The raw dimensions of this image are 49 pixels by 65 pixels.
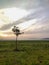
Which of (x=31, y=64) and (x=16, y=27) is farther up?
(x=16, y=27)

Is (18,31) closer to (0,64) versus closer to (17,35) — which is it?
(17,35)

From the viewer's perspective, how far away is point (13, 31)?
41.1 metres

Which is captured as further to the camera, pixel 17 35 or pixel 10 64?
pixel 17 35

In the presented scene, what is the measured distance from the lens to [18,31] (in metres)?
40.8

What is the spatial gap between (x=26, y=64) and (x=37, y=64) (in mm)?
1216

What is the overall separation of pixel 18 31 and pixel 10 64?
21.7m

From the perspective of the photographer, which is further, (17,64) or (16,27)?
(16,27)

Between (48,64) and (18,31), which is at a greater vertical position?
(18,31)

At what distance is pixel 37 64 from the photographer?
19812mm

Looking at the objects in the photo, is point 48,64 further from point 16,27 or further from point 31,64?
point 16,27

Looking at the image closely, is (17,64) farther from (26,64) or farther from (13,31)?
(13,31)

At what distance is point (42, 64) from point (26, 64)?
5.75ft

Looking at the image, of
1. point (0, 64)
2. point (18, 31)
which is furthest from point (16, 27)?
point (0, 64)

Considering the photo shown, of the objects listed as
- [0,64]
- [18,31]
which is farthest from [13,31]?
[0,64]
